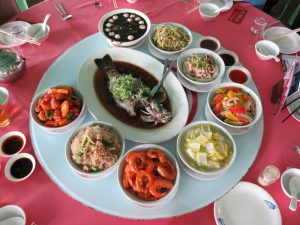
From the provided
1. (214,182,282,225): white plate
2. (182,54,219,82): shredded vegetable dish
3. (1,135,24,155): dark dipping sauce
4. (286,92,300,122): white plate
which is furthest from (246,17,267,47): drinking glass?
(1,135,24,155): dark dipping sauce

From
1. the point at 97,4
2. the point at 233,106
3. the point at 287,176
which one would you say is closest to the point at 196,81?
the point at 233,106

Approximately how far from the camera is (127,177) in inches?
72.0

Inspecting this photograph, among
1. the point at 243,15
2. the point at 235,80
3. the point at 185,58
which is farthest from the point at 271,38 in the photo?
the point at 185,58

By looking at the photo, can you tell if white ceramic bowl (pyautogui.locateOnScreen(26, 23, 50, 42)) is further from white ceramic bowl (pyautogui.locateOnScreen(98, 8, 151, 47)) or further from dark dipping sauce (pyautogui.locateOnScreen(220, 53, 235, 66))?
dark dipping sauce (pyautogui.locateOnScreen(220, 53, 235, 66))

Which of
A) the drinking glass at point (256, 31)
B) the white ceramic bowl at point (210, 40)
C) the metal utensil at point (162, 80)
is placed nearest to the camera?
the metal utensil at point (162, 80)

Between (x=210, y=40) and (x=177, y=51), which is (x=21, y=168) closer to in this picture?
(x=177, y=51)

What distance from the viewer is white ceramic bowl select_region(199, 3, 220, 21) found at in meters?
3.03

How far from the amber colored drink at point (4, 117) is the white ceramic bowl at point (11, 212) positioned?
0.73 meters

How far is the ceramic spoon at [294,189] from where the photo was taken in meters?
1.88

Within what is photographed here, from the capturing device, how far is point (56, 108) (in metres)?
2.12

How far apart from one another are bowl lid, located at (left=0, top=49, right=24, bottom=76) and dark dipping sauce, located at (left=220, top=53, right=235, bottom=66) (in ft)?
6.44

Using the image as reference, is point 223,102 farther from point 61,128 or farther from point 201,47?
point 61,128

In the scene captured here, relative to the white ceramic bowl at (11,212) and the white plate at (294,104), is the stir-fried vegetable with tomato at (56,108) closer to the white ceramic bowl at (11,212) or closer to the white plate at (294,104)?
the white ceramic bowl at (11,212)

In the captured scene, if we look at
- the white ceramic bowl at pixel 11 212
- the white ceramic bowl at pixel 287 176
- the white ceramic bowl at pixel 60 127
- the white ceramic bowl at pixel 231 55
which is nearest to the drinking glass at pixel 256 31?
the white ceramic bowl at pixel 231 55
